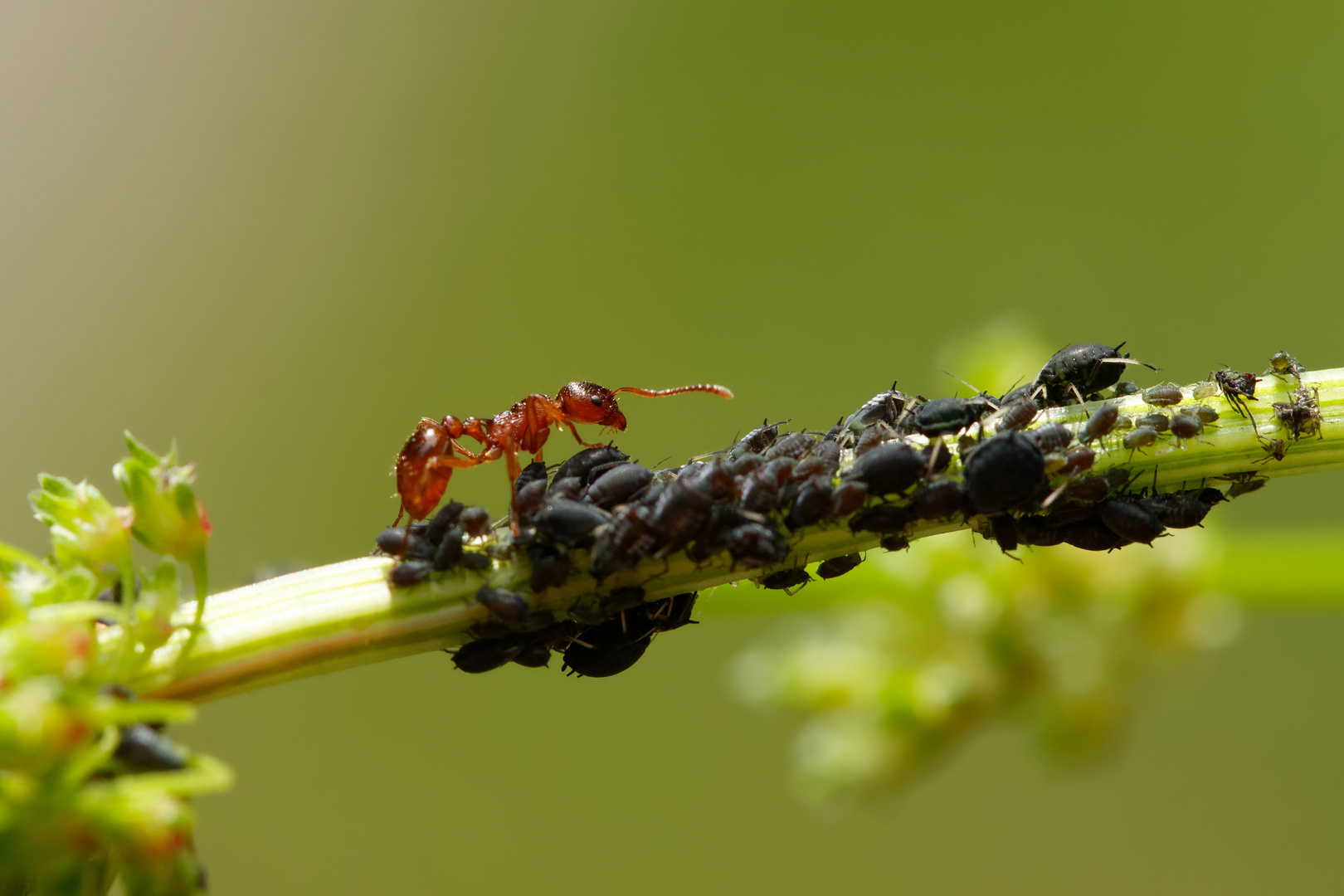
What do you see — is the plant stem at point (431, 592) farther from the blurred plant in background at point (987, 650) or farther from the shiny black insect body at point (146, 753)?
the blurred plant in background at point (987, 650)

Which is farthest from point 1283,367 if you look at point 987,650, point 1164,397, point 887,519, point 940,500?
point 987,650

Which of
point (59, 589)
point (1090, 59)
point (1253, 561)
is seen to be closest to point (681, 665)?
point (1253, 561)

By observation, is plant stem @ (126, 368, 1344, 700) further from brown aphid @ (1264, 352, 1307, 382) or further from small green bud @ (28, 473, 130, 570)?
small green bud @ (28, 473, 130, 570)

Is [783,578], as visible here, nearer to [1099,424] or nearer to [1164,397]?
[1099,424]

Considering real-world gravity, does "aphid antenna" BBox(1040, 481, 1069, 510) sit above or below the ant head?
below

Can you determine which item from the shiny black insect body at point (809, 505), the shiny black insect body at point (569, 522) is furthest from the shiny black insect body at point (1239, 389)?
the shiny black insect body at point (569, 522)

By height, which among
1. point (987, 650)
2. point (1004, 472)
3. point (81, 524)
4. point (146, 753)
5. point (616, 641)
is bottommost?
point (987, 650)

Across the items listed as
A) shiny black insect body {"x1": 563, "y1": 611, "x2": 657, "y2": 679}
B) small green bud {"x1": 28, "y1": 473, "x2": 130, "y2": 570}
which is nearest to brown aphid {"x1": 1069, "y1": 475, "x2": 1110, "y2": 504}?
shiny black insect body {"x1": 563, "y1": 611, "x2": 657, "y2": 679}

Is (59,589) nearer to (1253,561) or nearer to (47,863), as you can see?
(47,863)
